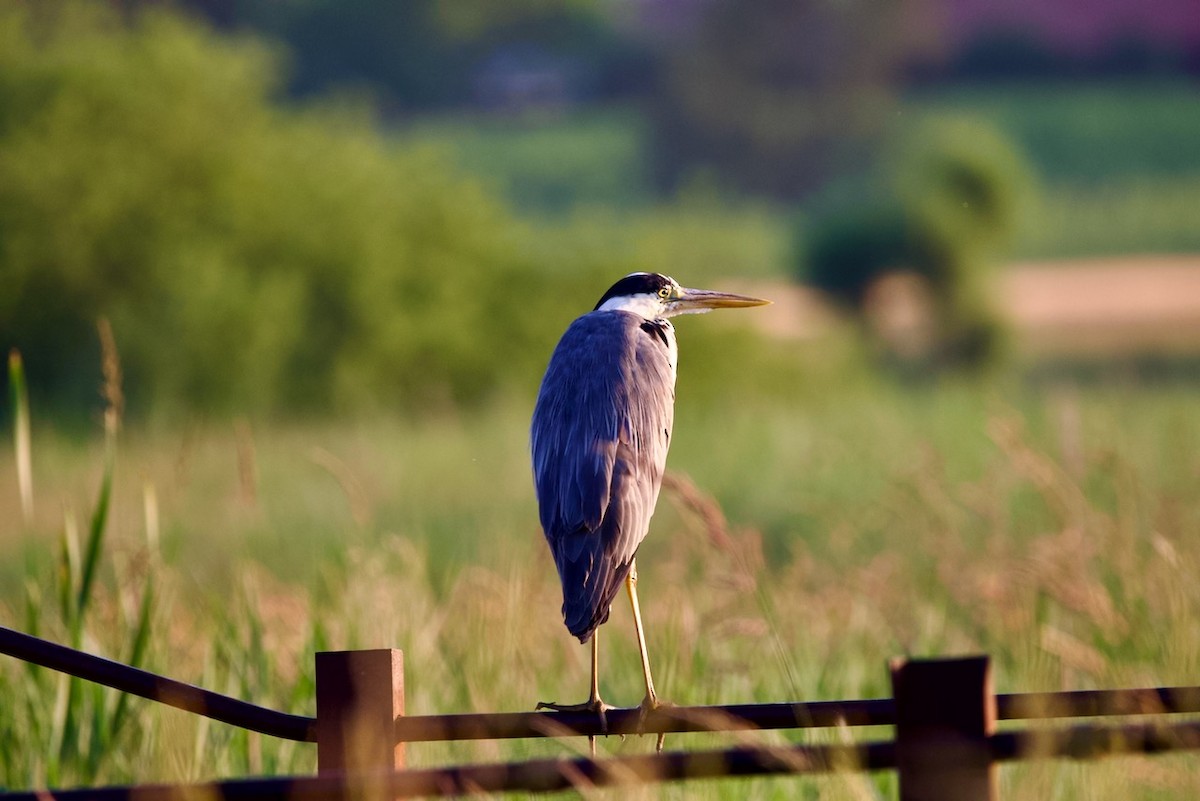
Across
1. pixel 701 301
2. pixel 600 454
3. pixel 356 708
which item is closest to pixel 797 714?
pixel 356 708

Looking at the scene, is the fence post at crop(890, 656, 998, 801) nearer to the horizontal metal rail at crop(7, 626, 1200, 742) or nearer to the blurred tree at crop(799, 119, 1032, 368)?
the horizontal metal rail at crop(7, 626, 1200, 742)

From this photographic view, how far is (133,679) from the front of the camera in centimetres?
224

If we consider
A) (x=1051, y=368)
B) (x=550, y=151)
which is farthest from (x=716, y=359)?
(x=550, y=151)

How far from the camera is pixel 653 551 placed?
462 inches

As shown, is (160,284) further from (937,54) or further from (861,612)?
(937,54)

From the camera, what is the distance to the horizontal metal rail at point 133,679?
223cm

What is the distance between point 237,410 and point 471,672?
1884 cm

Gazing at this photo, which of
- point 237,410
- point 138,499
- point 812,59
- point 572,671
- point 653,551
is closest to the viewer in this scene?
point 572,671

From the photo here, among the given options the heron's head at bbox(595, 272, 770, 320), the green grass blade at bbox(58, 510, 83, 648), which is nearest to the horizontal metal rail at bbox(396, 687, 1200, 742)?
the green grass blade at bbox(58, 510, 83, 648)

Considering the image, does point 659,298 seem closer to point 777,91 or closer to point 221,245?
point 221,245

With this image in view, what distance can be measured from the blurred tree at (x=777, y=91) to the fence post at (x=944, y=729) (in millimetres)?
51541

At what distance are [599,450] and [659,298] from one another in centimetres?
113

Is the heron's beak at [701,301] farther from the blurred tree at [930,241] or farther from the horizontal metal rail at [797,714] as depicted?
the blurred tree at [930,241]

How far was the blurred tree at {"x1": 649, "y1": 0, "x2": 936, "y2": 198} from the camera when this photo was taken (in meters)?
53.6
